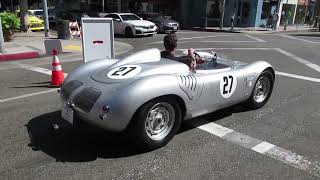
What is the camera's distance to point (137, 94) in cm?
416

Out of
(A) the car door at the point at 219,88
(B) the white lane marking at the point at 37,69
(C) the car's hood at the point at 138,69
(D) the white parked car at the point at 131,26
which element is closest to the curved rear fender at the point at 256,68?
(A) the car door at the point at 219,88

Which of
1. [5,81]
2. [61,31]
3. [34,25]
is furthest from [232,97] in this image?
[34,25]

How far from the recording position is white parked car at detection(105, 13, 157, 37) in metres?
21.2

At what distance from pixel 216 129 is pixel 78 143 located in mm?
2045

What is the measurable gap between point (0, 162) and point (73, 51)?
10.3 meters

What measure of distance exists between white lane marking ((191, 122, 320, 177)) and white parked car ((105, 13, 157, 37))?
1652 centimetres

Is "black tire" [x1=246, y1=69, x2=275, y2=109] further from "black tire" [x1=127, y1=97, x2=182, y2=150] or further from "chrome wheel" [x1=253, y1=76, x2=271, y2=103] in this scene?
"black tire" [x1=127, y1=97, x2=182, y2=150]

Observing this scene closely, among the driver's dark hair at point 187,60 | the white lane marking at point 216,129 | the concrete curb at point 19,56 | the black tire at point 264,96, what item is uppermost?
the driver's dark hair at point 187,60

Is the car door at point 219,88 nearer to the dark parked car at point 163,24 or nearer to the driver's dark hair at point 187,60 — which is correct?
the driver's dark hair at point 187,60

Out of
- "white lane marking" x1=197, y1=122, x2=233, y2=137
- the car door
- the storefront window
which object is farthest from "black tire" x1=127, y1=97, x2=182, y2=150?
the storefront window

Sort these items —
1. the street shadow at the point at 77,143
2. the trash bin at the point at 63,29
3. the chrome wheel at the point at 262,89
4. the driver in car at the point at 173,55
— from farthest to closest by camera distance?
the trash bin at the point at 63,29 → the chrome wheel at the point at 262,89 → the driver in car at the point at 173,55 → the street shadow at the point at 77,143

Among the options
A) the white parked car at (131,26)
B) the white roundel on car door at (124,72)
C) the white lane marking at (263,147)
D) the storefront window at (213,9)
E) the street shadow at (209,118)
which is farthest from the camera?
the storefront window at (213,9)

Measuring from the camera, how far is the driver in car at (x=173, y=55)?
Answer: 17.0ft

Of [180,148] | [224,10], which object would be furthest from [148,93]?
[224,10]
